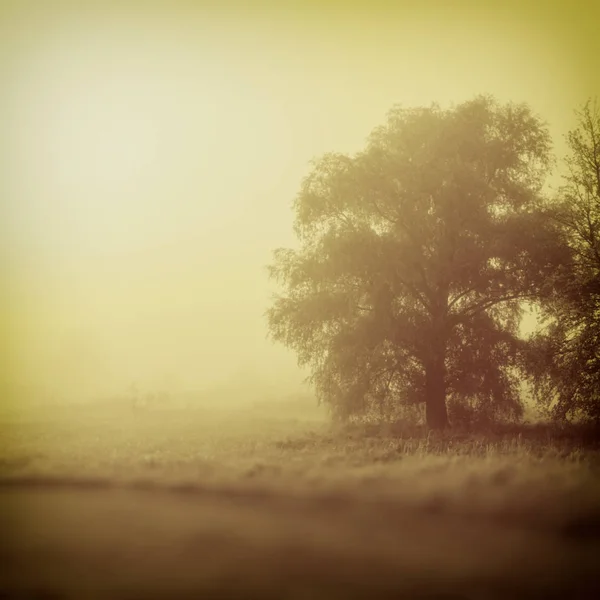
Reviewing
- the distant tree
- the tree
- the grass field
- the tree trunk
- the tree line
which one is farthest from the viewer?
the tree trunk

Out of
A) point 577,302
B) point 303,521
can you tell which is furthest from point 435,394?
point 303,521

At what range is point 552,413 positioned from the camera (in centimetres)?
1145

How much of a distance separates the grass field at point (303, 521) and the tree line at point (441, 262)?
2178 mm

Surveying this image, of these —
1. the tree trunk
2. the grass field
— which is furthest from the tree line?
the grass field

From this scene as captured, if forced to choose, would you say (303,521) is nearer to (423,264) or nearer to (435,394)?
(435,394)

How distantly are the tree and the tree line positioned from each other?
34 millimetres

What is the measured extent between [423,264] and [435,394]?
10.8ft

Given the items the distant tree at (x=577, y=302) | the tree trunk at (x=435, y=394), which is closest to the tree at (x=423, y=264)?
the tree trunk at (x=435, y=394)

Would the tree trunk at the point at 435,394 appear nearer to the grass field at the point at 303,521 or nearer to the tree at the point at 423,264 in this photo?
the tree at the point at 423,264

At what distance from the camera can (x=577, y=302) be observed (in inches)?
447

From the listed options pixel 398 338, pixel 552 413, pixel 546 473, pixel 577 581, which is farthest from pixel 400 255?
pixel 577 581

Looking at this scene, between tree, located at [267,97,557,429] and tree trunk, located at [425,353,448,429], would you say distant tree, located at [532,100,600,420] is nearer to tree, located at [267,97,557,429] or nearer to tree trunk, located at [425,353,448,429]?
tree, located at [267,97,557,429]

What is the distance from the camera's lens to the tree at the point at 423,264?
1240cm

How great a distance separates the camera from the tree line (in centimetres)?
1213
